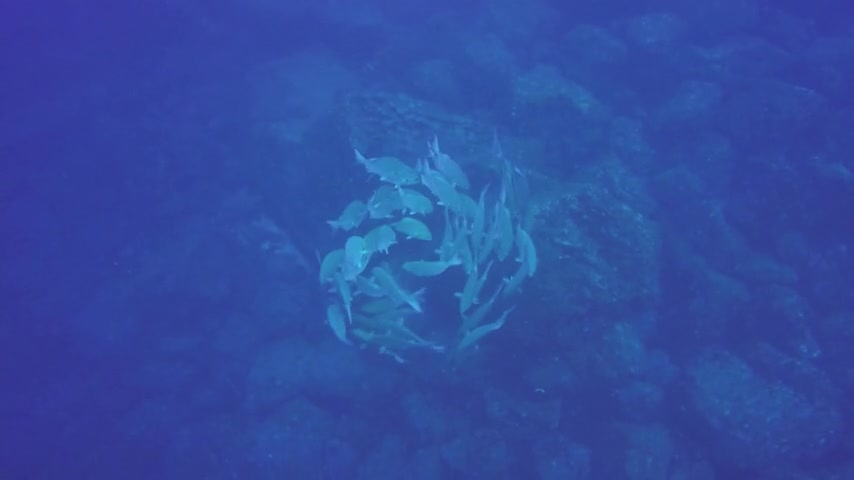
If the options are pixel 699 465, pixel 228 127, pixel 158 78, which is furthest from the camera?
pixel 158 78

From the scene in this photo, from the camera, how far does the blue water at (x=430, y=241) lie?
229 inches

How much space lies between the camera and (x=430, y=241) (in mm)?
5746

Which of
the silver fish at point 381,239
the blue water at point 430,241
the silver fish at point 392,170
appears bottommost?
the blue water at point 430,241

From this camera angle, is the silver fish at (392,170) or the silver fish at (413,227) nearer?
the silver fish at (413,227)

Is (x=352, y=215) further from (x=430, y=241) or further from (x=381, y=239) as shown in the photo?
(x=430, y=241)

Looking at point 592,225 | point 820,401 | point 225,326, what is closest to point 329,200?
point 225,326

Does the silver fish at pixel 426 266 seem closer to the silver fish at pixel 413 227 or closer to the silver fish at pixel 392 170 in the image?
the silver fish at pixel 413 227

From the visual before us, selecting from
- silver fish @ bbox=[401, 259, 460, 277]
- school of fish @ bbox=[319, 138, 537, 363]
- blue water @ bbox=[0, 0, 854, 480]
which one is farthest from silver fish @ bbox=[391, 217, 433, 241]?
silver fish @ bbox=[401, 259, 460, 277]

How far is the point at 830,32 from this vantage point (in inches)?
420

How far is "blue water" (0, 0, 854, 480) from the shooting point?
5.81 meters

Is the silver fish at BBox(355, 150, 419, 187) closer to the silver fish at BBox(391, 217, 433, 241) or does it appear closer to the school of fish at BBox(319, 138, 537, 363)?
the school of fish at BBox(319, 138, 537, 363)

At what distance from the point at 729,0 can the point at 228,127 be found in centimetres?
908

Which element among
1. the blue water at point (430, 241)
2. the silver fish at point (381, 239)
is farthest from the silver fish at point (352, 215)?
the silver fish at point (381, 239)

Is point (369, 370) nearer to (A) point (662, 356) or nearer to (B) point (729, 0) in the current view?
(A) point (662, 356)
